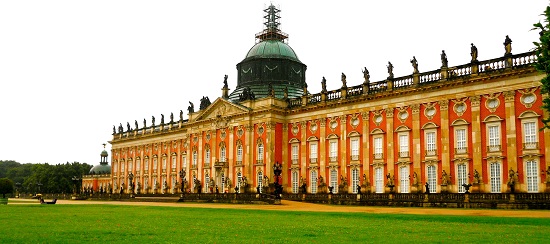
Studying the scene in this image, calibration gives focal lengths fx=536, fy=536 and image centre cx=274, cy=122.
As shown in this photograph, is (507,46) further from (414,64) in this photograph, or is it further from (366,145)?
(366,145)

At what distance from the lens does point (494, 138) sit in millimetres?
39094

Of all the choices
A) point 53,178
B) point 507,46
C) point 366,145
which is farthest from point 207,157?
point 53,178

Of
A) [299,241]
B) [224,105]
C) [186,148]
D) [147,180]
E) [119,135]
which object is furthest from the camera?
[119,135]

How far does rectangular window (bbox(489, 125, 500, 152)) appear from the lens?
38.8 metres

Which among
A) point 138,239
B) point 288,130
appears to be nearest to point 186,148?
point 288,130

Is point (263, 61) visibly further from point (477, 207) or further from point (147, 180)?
point (477, 207)

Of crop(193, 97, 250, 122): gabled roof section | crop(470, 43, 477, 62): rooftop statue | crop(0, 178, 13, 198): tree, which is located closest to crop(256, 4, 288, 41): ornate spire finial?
crop(193, 97, 250, 122): gabled roof section

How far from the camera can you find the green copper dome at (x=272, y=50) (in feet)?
206

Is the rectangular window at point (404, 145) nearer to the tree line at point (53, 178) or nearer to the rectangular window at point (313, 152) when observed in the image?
the rectangular window at point (313, 152)

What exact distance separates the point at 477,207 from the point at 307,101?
22.6 meters

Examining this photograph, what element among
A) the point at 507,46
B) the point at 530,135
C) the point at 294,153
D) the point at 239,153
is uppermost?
the point at 507,46

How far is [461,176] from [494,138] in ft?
12.3

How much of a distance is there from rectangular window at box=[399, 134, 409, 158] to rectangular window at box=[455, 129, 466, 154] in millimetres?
4362

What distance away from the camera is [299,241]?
13.2 metres
